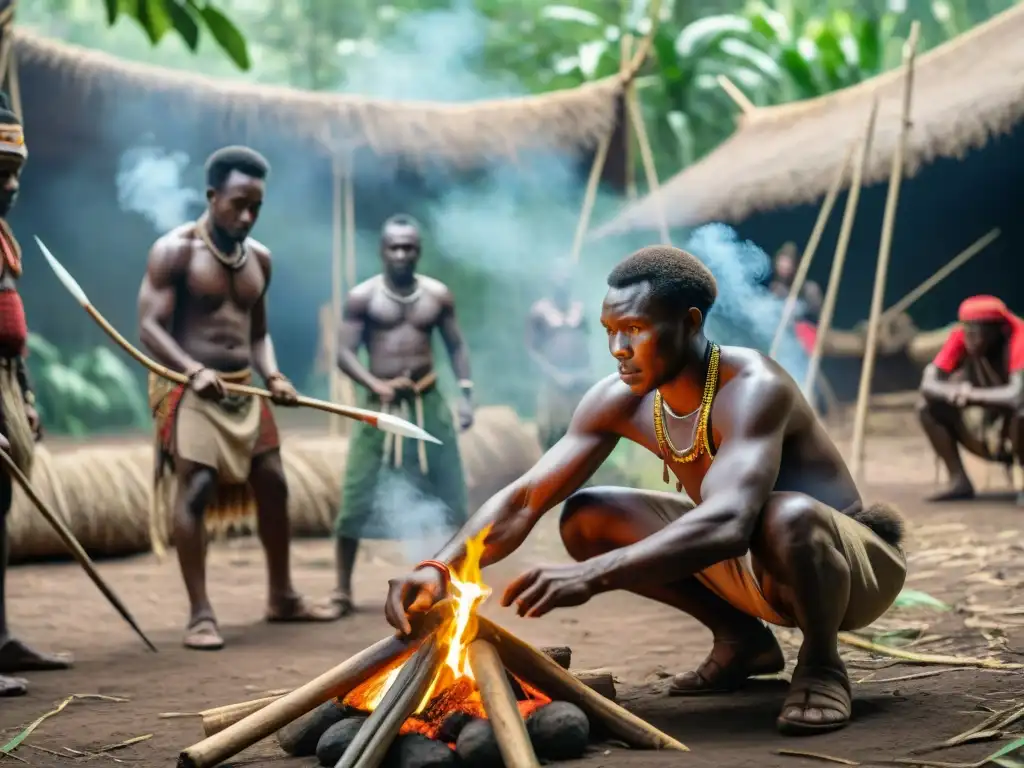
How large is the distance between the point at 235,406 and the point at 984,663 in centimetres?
292

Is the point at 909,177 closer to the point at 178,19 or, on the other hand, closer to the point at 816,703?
the point at 816,703

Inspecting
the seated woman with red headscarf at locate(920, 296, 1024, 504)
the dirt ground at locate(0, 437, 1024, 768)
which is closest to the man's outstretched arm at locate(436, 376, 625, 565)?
the dirt ground at locate(0, 437, 1024, 768)

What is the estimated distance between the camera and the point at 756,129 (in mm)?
13969

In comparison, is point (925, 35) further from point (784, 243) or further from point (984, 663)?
point (984, 663)

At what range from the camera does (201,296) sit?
511cm

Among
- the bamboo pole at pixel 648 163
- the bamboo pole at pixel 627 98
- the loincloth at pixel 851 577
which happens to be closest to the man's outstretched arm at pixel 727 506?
the loincloth at pixel 851 577

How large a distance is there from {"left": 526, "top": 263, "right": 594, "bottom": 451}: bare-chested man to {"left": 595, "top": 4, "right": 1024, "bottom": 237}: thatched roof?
208 cm

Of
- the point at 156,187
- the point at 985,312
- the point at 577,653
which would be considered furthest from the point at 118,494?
the point at 156,187

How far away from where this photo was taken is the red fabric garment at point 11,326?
4.30m

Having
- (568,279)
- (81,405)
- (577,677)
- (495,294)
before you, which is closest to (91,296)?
(81,405)

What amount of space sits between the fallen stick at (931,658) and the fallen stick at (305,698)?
1.69 m

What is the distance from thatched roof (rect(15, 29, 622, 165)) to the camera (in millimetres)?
10531

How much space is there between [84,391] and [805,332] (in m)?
8.10

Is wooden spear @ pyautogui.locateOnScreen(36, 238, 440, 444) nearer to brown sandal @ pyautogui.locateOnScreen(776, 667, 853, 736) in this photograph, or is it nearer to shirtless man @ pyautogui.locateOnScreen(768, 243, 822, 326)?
brown sandal @ pyautogui.locateOnScreen(776, 667, 853, 736)
